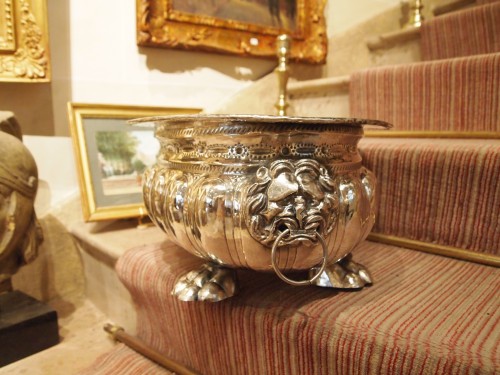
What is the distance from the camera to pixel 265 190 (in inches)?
17.1

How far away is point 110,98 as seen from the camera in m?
1.10

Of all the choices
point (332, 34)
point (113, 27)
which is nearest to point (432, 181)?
point (113, 27)

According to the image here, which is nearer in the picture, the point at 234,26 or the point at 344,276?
the point at 344,276

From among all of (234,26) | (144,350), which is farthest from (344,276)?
(234,26)

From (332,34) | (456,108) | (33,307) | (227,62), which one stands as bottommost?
(33,307)

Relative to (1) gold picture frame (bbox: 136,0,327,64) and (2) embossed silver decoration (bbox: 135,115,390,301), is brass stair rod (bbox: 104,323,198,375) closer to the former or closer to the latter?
(2) embossed silver decoration (bbox: 135,115,390,301)

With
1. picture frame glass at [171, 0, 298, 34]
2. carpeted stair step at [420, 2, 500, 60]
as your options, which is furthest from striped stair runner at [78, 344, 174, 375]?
carpeted stair step at [420, 2, 500, 60]

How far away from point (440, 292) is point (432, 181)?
9.5 inches

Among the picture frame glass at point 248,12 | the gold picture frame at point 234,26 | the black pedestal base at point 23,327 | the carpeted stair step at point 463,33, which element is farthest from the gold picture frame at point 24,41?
the carpeted stair step at point 463,33

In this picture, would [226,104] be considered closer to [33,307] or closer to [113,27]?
[113,27]

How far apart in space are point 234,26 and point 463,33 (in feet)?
2.23

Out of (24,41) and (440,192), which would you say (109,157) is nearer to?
(24,41)

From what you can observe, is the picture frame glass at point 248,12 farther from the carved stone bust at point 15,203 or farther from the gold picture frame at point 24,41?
the carved stone bust at point 15,203

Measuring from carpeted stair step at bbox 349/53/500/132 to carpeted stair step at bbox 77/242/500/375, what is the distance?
337 mm
